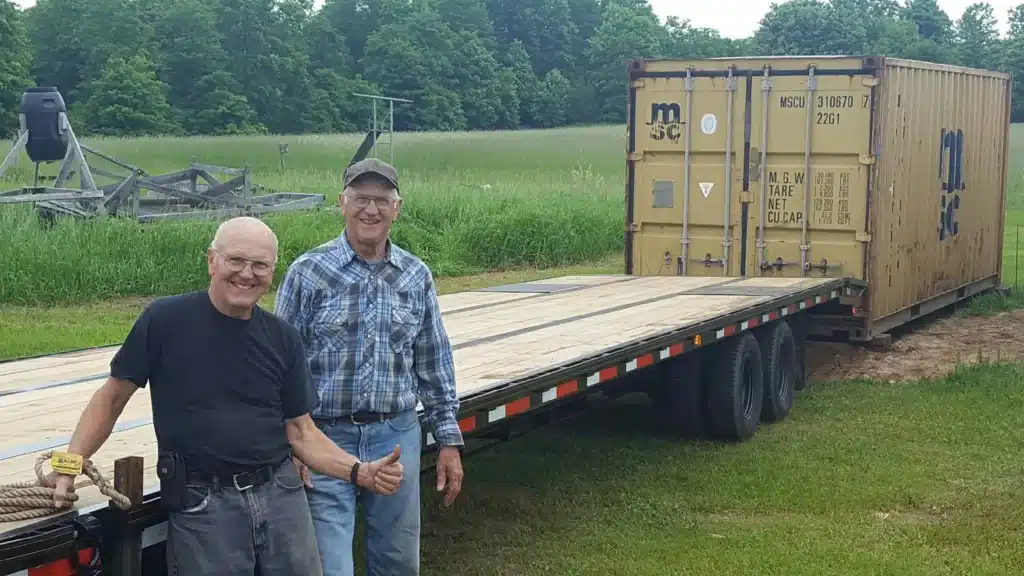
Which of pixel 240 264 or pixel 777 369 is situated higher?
pixel 240 264

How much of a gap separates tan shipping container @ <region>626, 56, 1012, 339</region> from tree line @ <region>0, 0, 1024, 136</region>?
49273mm

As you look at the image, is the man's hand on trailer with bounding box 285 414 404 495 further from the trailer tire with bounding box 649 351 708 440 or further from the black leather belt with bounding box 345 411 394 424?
the trailer tire with bounding box 649 351 708 440

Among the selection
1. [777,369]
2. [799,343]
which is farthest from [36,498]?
[799,343]

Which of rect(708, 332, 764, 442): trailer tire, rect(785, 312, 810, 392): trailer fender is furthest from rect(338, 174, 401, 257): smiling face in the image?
rect(785, 312, 810, 392): trailer fender

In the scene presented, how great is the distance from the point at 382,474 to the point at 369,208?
2.82 ft

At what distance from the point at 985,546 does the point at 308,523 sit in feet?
13.4

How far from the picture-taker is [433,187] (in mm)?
25938

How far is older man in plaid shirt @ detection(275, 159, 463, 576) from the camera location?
4.35 metres

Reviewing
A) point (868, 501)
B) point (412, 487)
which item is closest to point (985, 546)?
point (868, 501)

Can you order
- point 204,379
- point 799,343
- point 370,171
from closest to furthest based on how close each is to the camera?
point 204,379 < point 370,171 < point 799,343

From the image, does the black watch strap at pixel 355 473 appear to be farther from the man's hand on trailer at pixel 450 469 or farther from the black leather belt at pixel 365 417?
the man's hand on trailer at pixel 450 469

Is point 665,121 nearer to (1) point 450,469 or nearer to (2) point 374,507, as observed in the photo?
(1) point 450,469

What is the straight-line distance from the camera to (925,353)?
1241cm

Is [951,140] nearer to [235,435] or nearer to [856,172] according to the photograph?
[856,172]
